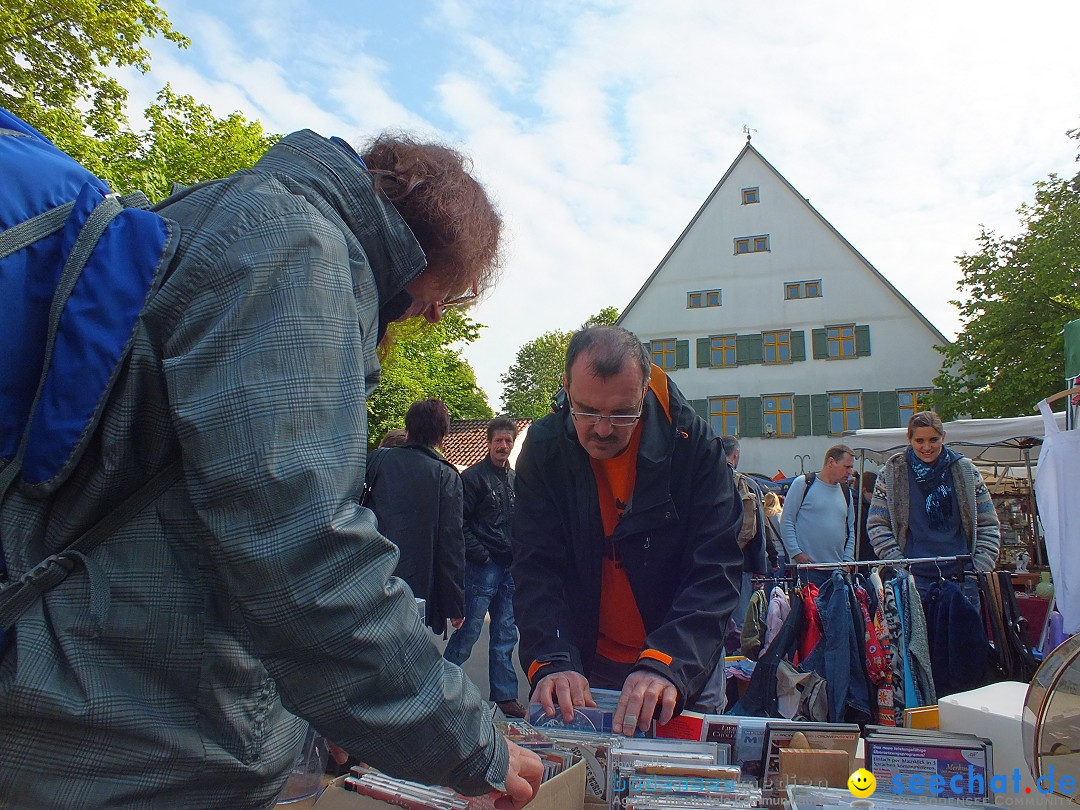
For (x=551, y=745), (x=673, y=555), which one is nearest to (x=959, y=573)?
(x=673, y=555)

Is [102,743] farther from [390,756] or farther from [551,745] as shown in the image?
[551,745]

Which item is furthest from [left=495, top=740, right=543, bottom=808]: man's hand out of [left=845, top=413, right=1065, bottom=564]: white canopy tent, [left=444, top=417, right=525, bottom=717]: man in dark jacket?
[left=845, top=413, right=1065, bottom=564]: white canopy tent

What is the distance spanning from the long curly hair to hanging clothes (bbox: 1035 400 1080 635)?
2656mm

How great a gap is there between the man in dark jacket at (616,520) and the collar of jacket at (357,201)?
1.10 m

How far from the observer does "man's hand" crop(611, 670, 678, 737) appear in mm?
1865

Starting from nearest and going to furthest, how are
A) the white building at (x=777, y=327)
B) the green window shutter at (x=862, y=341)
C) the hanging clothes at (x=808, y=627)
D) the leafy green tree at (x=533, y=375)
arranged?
the hanging clothes at (x=808, y=627)
the white building at (x=777, y=327)
the green window shutter at (x=862, y=341)
the leafy green tree at (x=533, y=375)

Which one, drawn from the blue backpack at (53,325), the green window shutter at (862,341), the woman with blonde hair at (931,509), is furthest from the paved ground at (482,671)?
the green window shutter at (862,341)

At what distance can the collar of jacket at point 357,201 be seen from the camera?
116 cm

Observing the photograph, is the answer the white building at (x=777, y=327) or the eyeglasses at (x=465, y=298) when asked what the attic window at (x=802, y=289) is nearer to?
the white building at (x=777, y=327)

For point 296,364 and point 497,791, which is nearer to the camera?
point 296,364

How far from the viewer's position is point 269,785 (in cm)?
110

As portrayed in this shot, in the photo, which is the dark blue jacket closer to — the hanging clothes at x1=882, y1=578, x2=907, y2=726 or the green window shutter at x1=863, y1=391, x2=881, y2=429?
the hanging clothes at x1=882, y1=578, x2=907, y2=726

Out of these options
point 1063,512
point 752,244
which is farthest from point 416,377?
point 1063,512

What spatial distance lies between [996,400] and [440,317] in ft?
82.9
